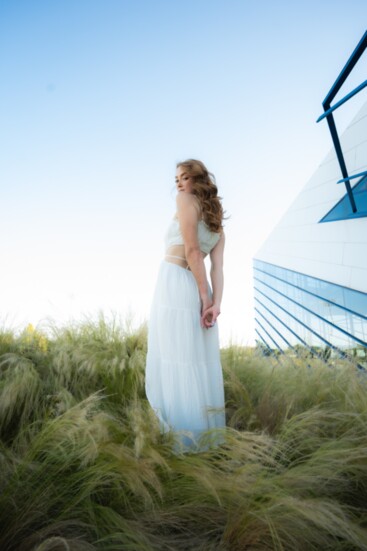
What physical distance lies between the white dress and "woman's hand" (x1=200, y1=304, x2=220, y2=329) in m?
0.04

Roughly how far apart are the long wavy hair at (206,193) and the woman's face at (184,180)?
0.02 m

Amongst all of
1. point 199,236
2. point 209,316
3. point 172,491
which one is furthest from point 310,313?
point 172,491

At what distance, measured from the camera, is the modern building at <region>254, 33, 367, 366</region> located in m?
8.97

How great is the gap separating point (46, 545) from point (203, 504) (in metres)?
0.75

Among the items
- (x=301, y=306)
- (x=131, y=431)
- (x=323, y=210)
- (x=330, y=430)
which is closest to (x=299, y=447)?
(x=330, y=430)

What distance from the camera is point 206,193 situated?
3039 millimetres

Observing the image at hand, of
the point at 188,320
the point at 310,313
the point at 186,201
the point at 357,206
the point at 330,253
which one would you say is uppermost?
the point at 357,206

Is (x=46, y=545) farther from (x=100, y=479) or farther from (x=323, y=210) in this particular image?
(x=323, y=210)

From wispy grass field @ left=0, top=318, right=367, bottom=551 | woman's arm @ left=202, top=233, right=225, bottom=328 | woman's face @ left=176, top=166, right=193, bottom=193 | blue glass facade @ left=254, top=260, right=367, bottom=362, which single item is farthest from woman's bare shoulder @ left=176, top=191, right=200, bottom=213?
blue glass facade @ left=254, top=260, right=367, bottom=362

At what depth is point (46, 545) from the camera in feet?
4.81

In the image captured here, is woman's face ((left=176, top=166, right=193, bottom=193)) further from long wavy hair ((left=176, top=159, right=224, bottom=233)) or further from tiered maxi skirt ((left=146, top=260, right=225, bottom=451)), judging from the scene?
tiered maxi skirt ((left=146, top=260, right=225, bottom=451))

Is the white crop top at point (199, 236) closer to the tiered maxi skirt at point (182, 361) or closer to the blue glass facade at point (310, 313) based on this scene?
the tiered maxi skirt at point (182, 361)

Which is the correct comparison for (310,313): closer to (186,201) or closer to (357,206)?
(357,206)

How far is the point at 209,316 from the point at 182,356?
0.39 m
